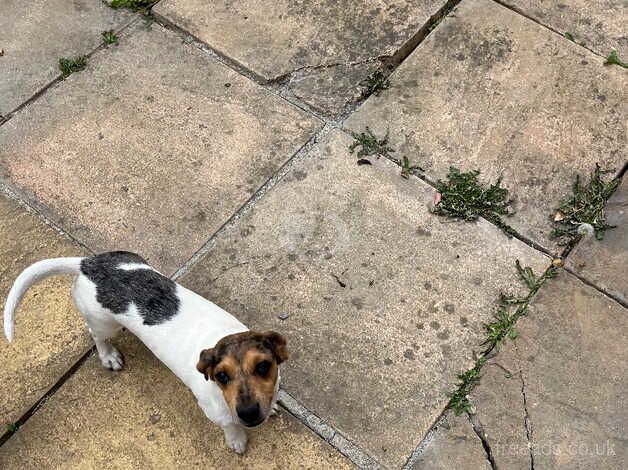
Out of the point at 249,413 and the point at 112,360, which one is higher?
the point at 249,413

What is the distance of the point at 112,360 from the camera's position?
3.88m

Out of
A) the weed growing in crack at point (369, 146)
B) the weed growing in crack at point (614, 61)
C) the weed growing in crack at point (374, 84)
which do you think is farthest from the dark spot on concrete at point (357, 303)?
the weed growing in crack at point (614, 61)

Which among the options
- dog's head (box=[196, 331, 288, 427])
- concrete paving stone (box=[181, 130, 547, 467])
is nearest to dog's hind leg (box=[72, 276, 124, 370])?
concrete paving stone (box=[181, 130, 547, 467])

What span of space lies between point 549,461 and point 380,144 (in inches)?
85.4

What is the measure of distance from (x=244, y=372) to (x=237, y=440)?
2.45ft

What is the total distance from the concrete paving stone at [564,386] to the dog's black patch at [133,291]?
167 cm

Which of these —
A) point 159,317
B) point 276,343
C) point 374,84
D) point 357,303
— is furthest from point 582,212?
point 159,317

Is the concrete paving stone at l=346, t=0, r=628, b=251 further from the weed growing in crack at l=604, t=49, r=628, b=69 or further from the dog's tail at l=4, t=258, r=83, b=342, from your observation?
the dog's tail at l=4, t=258, r=83, b=342

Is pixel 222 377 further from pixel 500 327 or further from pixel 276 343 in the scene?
pixel 500 327

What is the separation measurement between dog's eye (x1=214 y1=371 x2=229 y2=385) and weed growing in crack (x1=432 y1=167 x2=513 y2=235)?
1.91 m

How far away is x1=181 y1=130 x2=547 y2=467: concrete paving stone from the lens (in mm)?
Result: 3783

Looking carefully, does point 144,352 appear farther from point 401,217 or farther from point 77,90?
point 77,90

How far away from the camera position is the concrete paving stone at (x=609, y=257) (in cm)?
411

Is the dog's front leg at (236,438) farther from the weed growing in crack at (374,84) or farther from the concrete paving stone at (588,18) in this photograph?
the concrete paving stone at (588,18)
